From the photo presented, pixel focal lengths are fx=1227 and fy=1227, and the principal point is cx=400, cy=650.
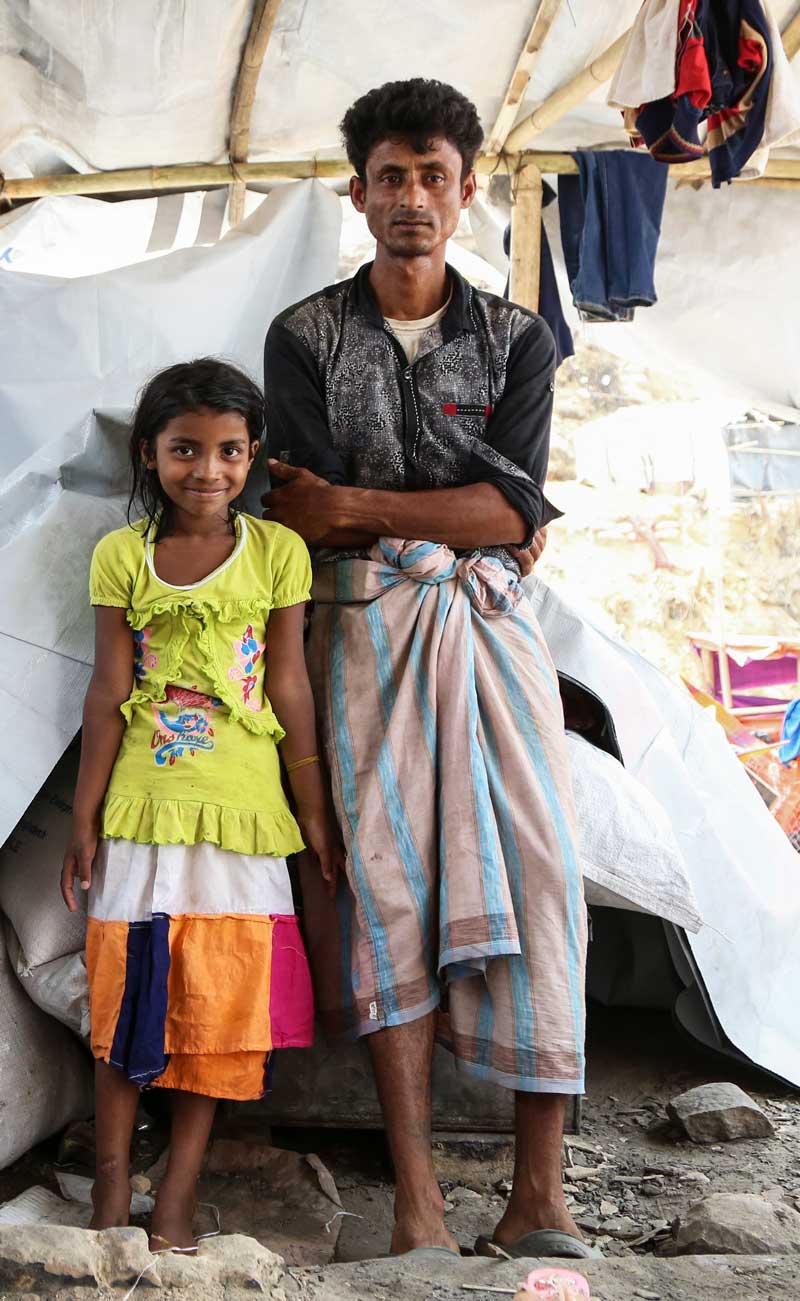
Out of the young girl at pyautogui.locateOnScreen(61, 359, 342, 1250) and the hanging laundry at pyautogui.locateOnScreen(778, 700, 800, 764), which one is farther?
the hanging laundry at pyautogui.locateOnScreen(778, 700, 800, 764)

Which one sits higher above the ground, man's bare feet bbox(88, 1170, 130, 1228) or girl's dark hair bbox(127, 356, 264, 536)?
girl's dark hair bbox(127, 356, 264, 536)

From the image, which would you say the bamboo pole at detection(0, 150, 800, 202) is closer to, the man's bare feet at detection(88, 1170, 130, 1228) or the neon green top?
the neon green top

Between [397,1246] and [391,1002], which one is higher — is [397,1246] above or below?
below

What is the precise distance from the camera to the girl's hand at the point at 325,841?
209 centimetres

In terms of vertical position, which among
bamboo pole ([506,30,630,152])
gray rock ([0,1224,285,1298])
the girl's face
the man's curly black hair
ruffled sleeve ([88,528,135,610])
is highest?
bamboo pole ([506,30,630,152])

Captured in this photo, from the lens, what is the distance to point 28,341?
3.06 m

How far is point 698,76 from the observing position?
3.19 metres

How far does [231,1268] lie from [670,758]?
1743 millimetres

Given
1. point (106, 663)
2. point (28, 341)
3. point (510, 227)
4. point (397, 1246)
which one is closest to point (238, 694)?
point (106, 663)

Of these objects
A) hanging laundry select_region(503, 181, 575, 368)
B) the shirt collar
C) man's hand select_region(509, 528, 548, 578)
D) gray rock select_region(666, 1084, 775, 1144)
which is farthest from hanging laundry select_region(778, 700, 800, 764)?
the shirt collar

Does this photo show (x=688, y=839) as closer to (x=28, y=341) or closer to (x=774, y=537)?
(x=28, y=341)

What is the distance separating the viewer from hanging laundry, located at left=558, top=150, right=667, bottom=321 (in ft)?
15.0

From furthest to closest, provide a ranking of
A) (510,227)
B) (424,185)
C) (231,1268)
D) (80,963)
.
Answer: (510,227) → (424,185) → (80,963) → (231,1268)

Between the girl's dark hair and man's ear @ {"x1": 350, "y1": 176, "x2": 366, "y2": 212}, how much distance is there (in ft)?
1.70
